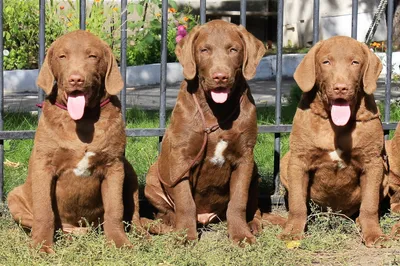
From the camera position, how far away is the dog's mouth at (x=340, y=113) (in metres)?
5.89

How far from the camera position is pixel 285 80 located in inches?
622

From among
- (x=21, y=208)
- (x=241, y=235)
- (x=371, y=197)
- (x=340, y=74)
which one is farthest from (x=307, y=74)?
(x=21, y=208)

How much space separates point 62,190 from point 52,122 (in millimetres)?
498

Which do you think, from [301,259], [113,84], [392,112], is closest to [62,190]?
[113,84]

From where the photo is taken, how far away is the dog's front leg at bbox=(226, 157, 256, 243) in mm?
6012

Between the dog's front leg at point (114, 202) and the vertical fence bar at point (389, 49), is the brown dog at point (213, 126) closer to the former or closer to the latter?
the dog's front leg at point (114, 202)

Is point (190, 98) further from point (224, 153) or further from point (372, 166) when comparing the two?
point (372, 166)

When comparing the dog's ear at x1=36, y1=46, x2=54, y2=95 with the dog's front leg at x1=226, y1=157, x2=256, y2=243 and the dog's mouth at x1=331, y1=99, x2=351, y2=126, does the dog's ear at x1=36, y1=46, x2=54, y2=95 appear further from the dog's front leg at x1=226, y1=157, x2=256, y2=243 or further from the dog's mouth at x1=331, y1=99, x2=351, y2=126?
the dog's mouth at x1=331, y1=99, x2=351, y2=126

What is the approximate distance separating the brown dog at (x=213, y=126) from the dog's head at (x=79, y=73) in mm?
598

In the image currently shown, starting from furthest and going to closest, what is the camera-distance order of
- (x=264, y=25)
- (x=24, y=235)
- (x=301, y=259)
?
(x=264, y=25) < (x=24, y=235) < (x=301, y=259)

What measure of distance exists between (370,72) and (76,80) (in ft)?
7.12

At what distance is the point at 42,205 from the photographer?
559 cm

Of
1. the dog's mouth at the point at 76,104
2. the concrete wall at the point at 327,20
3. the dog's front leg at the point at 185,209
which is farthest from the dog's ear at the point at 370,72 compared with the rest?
the concrete wall at the point at 327,20

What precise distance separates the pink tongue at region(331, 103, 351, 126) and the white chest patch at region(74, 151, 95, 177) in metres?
1.77
